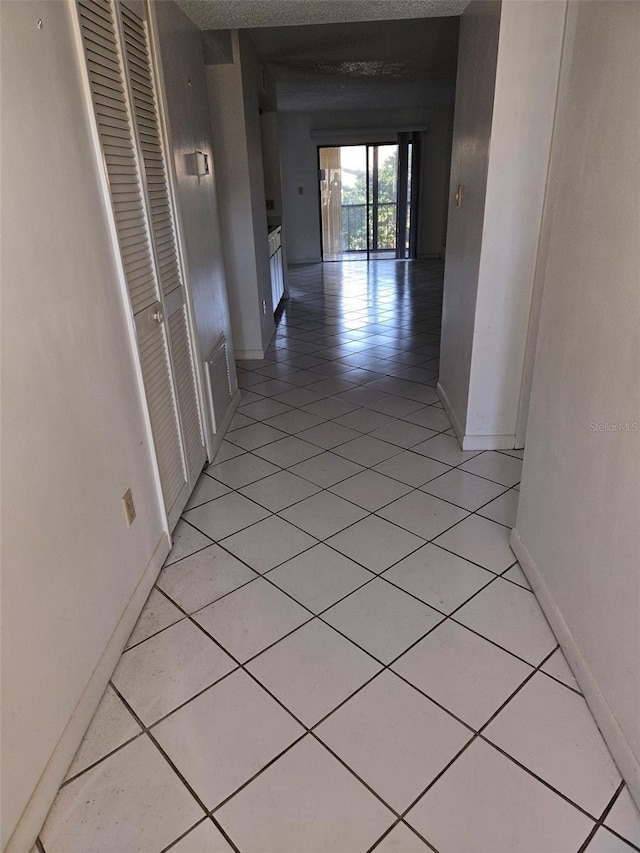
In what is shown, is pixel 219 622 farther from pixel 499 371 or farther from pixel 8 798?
pixel 499 371

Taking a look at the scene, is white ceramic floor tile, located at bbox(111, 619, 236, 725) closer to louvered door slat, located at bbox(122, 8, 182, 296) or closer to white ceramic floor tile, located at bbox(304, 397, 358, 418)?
louvered door slat, located at bbox(122, 8, 182, 296)

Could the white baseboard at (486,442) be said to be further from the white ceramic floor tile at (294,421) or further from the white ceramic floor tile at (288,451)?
the white ceramic floor tile at (294,421)

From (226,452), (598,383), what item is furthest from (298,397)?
(598,383)

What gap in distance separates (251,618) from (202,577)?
31 centimetres

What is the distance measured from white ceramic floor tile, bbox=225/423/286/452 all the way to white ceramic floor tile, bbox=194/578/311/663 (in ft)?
4.07

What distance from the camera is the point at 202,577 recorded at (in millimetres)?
2070

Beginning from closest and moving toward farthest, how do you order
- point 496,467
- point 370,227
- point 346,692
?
point 346,692
point 496,467
point 370,227

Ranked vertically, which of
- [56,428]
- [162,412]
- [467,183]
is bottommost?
[162,412]

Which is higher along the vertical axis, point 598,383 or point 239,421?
point 598,383

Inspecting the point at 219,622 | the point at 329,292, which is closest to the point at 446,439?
the point at 219,622

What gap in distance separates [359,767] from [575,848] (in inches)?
19.5

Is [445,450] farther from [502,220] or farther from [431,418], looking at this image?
[502,220]

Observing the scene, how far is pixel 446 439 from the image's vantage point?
3.08 metres

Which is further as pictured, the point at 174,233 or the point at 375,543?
the point at 174,233
